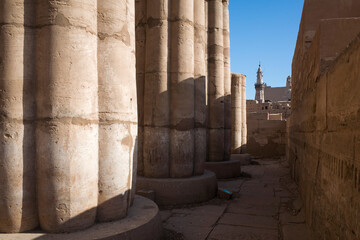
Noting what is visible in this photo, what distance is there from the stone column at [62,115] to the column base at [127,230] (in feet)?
0.46

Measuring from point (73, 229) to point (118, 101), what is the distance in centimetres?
150

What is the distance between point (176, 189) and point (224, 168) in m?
3.42

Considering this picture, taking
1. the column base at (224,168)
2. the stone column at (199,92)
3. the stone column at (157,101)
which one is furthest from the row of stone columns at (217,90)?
the stone column at (157,101)

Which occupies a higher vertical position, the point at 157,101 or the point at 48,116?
the point at 157,101

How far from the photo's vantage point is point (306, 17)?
597 centimetres

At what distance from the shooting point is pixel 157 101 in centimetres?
623

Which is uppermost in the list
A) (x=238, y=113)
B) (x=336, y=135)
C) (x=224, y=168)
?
(x=238, y=113)

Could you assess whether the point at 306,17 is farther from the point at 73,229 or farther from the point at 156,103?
the point at 73,229

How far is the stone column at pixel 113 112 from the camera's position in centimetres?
352

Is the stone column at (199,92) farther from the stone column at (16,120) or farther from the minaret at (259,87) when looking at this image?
the minaret at (259,87)

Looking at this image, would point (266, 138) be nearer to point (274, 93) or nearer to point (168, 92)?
point (168, 92)

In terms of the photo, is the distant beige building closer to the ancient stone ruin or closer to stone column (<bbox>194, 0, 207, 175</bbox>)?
stone column (<bbox>194, 0, 207, 175</bbox>)

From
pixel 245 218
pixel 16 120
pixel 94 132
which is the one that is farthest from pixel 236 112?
pixel 16 120

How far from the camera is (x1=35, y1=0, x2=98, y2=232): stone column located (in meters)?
3.13
